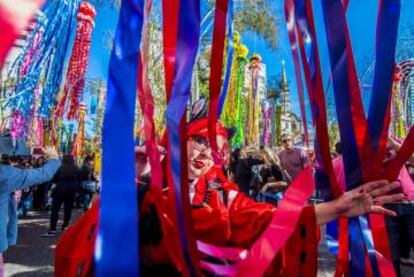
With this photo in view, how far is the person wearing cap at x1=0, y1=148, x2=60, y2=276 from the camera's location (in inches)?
107

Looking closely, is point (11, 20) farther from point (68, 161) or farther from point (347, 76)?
point (68, 161)

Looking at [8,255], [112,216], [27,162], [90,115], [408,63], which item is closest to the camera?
[112,216]

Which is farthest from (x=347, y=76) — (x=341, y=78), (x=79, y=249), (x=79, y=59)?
(x=79, y=59)

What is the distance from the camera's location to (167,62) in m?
1.34

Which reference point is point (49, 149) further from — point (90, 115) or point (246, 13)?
point (90, 115)

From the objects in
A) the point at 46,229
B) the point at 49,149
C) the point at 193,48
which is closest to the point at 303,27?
the point at 193,48

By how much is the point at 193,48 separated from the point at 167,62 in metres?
0.09

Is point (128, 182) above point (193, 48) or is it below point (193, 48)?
below

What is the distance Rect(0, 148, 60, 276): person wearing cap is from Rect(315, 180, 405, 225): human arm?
2082 mm

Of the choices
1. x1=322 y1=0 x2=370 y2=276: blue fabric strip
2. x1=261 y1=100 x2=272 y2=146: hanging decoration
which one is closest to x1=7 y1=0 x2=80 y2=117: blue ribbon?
x1=322 y1=0 x2=370 y2=276: blue fabric strip

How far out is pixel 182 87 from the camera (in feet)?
4.19

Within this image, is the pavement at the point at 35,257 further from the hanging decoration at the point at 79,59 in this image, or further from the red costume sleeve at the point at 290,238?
the red costume sleeve at the point at 290,238

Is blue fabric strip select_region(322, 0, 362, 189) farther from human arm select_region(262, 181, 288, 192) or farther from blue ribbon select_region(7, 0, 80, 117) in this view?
human arm select_region(262, 181, 288, 192)

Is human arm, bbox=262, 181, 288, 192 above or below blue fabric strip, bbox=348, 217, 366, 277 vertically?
above
